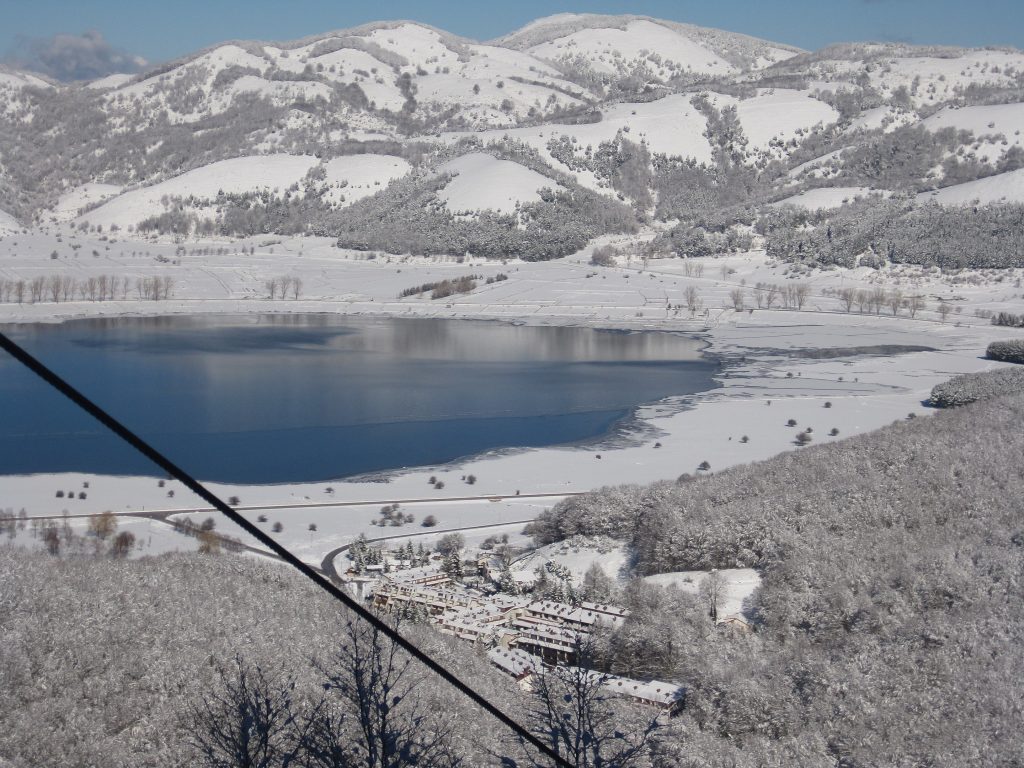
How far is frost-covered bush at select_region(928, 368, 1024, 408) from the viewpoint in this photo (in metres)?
24.3

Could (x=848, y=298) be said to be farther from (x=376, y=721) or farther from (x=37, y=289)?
(x=376, y=721)

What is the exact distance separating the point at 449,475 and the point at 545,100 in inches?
3232

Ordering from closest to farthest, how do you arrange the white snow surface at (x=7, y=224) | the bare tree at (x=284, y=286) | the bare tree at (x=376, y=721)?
1. the bare tree at (x=376, y=721)
2. the bare tree at (x=284, y=286)
3. the white snow surface at (x=7, y=224)

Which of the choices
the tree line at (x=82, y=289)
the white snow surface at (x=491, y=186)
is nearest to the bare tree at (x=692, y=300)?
the white snow surface at (x=491, y=186)

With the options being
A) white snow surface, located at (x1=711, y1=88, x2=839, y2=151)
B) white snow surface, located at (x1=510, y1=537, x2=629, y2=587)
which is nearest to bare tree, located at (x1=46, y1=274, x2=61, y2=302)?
white snow surface, located at (x1=510, y1=537, x2=629, y2=587)

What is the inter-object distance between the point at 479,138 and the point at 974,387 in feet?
186

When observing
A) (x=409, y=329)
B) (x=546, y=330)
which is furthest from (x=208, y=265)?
(x=546, y=330)

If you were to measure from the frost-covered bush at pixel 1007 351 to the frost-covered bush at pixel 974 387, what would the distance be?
20.7ft

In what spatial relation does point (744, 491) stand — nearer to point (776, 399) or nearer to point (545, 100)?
point (776, 399)

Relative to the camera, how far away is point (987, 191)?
185ft

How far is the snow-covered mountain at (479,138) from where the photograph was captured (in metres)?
66.5

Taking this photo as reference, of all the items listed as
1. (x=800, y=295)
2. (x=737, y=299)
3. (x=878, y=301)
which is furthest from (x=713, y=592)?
(x=800, y=295)

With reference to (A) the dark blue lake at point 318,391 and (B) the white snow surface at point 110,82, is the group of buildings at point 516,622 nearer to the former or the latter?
(A) the dark blue lake at point 318,391

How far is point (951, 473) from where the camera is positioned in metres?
13.9
